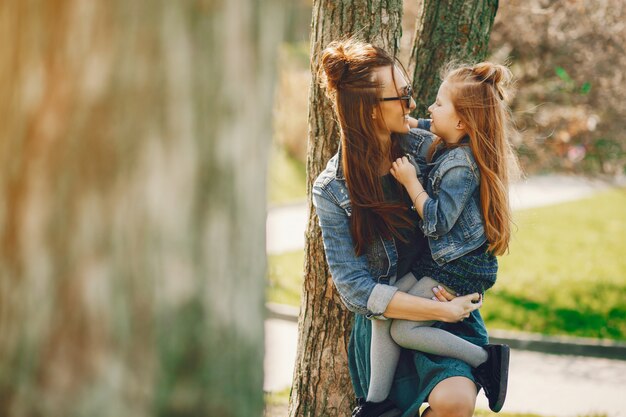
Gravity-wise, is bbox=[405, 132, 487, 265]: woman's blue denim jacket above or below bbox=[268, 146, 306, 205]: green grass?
above

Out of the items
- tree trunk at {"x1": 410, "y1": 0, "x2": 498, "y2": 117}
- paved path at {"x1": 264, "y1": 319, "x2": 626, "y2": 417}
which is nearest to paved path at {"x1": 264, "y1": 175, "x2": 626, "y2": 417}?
paved path at {"x1": 264, "y1": 319, "x2": 626, "y2": 417}

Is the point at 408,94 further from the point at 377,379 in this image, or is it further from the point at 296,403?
the point at 296,403

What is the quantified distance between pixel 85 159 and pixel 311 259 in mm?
2572

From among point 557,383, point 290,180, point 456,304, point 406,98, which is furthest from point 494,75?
point 290,180

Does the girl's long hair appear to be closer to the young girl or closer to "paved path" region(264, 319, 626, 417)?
the young girl

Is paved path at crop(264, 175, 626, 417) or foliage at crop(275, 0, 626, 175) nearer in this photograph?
paved path at crop(264, 175, 626, 417)

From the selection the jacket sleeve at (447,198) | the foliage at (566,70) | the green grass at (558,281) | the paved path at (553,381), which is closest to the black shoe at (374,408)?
the jacket sleeve at (447,198)

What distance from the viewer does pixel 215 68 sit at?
176 centimetres

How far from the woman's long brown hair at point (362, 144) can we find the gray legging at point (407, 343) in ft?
0.73

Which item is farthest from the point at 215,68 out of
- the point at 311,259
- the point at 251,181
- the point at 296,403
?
the point at 296,403

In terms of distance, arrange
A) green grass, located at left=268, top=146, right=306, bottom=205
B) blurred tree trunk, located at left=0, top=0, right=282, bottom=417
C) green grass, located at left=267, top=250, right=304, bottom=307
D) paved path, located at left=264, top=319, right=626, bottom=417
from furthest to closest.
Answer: green grass, located at left=268, top=146, right=306, bottom=205
green grass, located at left=267, top=250, right=304, bottom=307
paved path, located at left=264, top=319, right=626, bottom=417
blurred tree trunk, located at left=0, top=0, right=282, bottom=417

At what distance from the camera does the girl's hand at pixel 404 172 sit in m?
3.28

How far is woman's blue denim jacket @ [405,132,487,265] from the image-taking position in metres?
3.22

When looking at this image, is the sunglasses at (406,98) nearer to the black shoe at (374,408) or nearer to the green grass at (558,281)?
the black shoe at (374,408)
